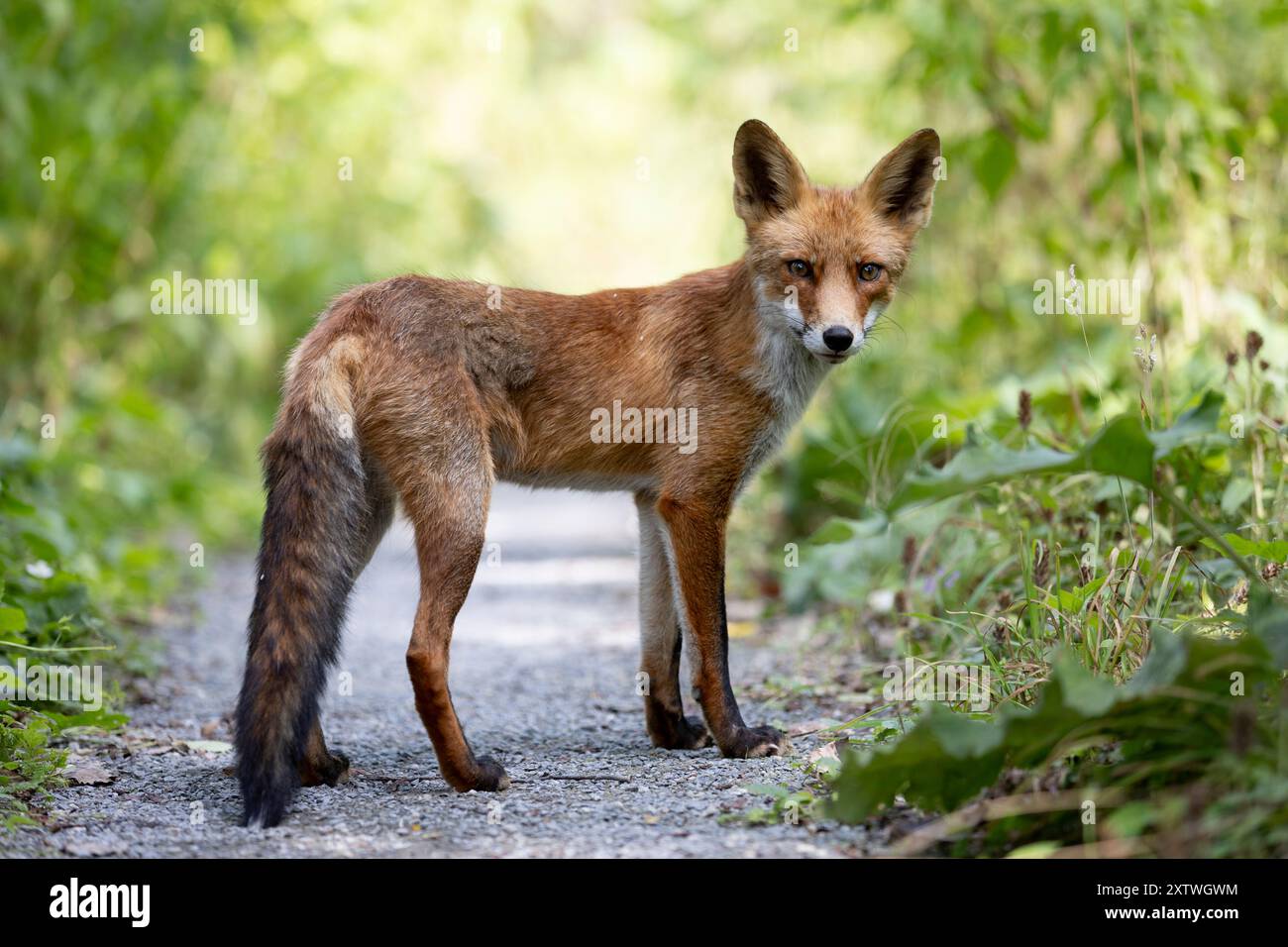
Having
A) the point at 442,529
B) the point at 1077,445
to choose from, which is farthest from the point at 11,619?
the point at 1077,445

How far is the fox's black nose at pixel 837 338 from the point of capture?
420 centimetres

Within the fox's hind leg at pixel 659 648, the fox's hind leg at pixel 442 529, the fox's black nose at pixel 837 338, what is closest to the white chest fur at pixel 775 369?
the fox's black nose at pixel 837 338

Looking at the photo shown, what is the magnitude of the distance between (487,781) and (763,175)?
2370 mm

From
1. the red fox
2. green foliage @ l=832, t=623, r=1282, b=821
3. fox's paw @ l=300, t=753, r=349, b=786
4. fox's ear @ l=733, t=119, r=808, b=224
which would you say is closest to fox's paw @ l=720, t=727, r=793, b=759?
the red fox

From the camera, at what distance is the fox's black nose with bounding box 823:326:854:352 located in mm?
4195

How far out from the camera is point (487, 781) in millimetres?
3928

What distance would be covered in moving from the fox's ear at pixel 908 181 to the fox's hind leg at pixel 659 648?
1397 mm

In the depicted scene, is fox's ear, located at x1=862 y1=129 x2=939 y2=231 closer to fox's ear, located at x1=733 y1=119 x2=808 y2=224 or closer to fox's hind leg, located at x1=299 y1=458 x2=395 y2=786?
fox's ear, located at x1=733 y1=119 x2=808 y2=224

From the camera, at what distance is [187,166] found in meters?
9.44

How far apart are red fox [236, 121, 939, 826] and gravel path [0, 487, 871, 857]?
8.6 inches

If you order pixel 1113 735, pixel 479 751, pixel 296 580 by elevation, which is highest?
pixel 296 580

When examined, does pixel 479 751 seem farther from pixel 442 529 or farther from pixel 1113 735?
pixel 1113 735
